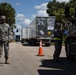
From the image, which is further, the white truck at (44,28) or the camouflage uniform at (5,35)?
the white truck at (44,28)

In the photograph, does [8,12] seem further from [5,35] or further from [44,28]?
[5,35]

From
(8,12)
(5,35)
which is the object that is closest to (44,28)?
(5,35)

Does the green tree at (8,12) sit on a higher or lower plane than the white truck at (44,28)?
higher

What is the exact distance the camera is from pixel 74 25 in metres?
13.8

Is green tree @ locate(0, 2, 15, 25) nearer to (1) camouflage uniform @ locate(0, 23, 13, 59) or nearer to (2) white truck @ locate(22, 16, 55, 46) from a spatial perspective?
(2) white truck @ locate(22, 16, 55, 46)

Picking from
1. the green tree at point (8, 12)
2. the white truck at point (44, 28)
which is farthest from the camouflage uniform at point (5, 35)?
the green tree at point (8, 12)

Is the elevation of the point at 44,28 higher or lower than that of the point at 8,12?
lower

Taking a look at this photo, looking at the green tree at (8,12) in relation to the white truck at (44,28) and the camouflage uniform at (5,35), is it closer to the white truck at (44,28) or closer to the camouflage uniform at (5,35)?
the white truck at (44,28)

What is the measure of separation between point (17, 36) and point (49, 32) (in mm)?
71568

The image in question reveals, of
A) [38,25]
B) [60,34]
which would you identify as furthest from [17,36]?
[60,34]

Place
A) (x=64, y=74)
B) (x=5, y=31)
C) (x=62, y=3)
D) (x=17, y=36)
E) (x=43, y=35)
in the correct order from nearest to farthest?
(x=64, y=74) → (x=5, y=31) → (x=43, y=35) → (x=62, y=3) → (x=17, y=36)

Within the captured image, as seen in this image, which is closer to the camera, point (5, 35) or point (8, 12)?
point (5, 35)

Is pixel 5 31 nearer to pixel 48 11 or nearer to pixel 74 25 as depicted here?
pixel 74 25

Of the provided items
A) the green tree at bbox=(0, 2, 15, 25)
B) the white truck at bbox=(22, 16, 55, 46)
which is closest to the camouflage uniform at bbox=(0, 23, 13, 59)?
the white truck at bbox=(22, 16, 55, 46)
